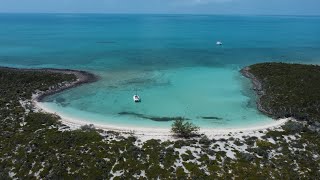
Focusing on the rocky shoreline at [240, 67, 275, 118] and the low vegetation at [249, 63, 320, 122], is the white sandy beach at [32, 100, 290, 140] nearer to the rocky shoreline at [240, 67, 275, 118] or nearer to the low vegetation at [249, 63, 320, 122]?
the low vegetation at [249, 63, 320, 122]

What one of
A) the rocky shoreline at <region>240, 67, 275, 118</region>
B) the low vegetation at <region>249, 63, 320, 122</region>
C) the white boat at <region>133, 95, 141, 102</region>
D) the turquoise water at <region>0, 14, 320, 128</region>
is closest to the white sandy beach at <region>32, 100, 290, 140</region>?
the turquoise water at <region>0, 14, 320, 128</region>

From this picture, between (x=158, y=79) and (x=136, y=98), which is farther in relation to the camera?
(x=158, y=79)

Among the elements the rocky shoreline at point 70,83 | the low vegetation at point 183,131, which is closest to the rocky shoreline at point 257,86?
the low vegetation at point 183,131

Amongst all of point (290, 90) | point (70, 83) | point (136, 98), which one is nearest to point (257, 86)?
point (290, 90)

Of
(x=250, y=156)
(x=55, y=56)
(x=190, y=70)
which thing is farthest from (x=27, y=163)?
(x=55, y=56)

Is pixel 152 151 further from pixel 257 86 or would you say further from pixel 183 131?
pixel 257 86

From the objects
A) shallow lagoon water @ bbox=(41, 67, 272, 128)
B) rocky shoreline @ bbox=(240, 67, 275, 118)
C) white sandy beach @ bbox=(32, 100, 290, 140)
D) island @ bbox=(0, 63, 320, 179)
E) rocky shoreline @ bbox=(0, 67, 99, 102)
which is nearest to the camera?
island @ bbox=(0, 63, 320, 179)

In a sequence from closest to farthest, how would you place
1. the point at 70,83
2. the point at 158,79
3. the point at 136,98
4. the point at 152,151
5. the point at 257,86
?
the point at 152,151
the point at 136,98
the point at 257,86
the point at 70,83
the point at 158,79

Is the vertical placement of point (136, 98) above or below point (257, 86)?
below

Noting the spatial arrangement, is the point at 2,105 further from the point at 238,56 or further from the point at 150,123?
the point at 238,56
